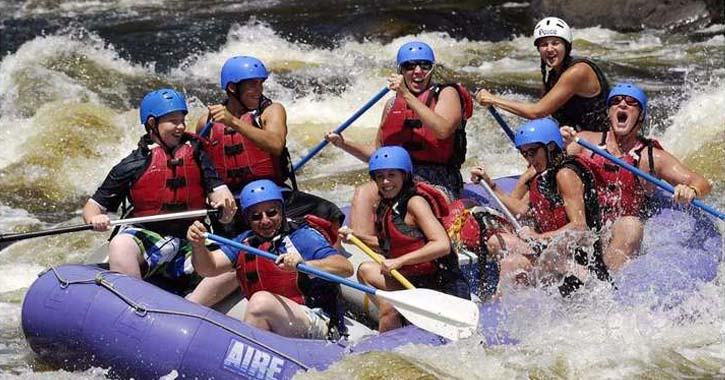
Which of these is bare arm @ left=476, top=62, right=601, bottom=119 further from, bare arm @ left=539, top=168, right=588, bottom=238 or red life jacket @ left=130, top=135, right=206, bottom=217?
red life jacket @ left=130, top=135, right=206, bottom=217

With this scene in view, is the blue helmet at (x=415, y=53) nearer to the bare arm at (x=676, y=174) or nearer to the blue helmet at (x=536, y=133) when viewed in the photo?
the blue helmet at (x=536, y=133)

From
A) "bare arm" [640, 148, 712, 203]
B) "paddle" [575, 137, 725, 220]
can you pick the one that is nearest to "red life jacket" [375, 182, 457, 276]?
"paddle" [575, 137, 725, 220]

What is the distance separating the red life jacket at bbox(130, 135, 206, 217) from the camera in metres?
6.65

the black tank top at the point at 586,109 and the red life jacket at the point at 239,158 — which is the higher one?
the black tank top at the point at 586,109

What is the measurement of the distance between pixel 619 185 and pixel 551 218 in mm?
576

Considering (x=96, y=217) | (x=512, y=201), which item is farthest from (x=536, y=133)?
(x=96, y=217)

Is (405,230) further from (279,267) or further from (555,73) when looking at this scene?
(555,73)

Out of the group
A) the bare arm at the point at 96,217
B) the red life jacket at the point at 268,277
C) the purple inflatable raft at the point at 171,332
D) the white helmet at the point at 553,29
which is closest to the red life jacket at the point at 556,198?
the purple inflatable raft at the point at 171,332

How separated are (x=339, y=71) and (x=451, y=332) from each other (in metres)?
7.36

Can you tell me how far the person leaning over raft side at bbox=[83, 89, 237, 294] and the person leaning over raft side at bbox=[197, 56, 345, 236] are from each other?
1.02 ft

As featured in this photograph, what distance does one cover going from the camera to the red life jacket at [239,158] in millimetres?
7090

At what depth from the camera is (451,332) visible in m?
6.04

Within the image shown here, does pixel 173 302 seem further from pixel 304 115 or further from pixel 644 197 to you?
pixel 304 115

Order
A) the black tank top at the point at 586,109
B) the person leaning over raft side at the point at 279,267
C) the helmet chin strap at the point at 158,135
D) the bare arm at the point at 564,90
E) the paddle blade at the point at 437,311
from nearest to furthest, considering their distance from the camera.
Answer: the paddle blade at the point at 437,311 < the person leaning over raft side at the point at 279,267 < the helmet chin strap at the point at 158,135 < the bare arm at the point at 564,90 < the black tank top at the point at 586,109
